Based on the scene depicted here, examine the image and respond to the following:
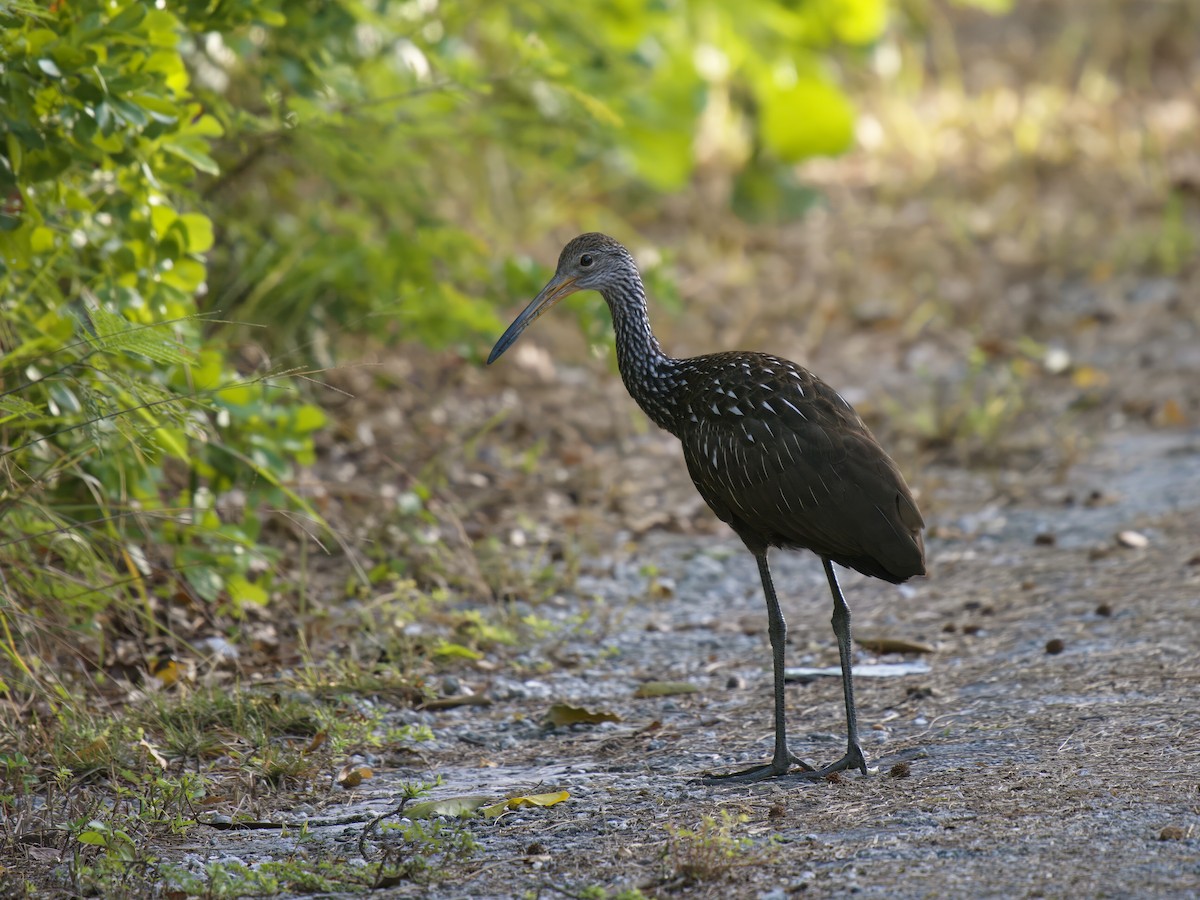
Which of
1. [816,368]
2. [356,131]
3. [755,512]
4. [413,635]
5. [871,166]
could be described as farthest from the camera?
[871,166]

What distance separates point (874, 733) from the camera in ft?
15.4

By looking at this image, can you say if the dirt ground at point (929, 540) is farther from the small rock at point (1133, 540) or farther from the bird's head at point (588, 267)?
the bird's head at point (588, 267)

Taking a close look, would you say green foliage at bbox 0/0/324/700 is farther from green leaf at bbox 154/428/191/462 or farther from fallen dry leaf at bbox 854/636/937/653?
fallen dry leaf at bbox 854/636/937/653

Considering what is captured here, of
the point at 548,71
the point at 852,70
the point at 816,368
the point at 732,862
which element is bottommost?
the point at 732,862

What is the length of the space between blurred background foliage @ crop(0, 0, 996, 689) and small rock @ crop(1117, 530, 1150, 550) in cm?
289

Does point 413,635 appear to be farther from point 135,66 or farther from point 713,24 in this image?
point 713,24

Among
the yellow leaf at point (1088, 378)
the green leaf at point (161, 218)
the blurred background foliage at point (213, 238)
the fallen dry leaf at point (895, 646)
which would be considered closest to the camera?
the blurred background foliage at point (213, 238)

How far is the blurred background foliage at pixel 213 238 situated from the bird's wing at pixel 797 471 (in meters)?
1.23

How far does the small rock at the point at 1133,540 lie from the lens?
6297 millimetres

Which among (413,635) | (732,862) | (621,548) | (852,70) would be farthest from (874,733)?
(852,70)

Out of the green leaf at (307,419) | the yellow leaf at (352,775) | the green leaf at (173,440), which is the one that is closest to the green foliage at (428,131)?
the green leaf at (307,419)

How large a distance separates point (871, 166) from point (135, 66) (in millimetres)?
8706

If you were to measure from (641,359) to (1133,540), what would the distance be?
8.36ft

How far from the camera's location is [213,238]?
5480mm
